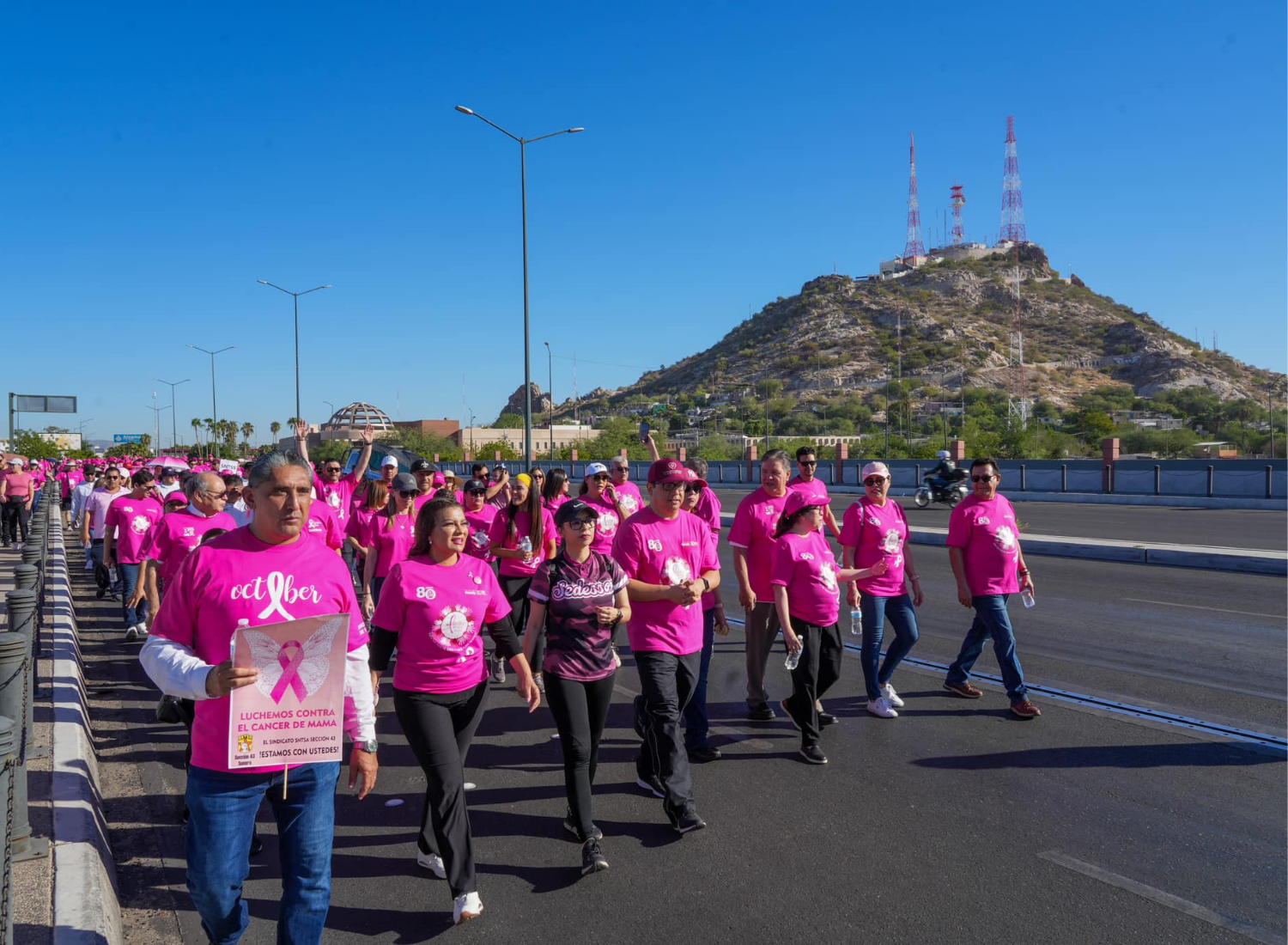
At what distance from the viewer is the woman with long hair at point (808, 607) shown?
554cm

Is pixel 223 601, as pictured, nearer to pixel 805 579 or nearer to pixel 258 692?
pixel 258 692

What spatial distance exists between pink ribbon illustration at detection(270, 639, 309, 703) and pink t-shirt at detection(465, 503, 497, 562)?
409 cm

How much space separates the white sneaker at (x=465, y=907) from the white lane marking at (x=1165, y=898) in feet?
8.60

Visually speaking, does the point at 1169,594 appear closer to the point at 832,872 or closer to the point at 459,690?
the point at 832,872

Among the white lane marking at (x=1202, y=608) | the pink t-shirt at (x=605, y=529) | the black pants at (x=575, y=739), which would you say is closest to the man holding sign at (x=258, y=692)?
the black pants at (x=575, y=739)

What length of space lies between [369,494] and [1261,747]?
7017mm

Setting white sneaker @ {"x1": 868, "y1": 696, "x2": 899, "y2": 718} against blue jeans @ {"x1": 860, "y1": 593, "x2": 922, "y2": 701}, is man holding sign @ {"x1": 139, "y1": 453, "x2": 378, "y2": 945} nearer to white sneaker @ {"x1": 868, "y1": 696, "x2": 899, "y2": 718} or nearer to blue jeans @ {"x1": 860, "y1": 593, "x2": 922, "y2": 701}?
blue jeans @ {"x1": 860, "y1": 593, "x2": 922, "y2": 701}

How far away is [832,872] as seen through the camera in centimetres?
409

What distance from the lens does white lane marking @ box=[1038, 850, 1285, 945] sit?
352 centimetres

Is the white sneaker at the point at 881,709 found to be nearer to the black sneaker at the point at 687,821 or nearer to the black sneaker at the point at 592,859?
the black sneaker at the point at 687,821

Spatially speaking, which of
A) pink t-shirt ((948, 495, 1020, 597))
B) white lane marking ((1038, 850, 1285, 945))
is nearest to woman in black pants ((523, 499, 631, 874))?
white lane marking ((1038, 850, 1285, 945))

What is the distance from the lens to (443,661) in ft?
12.8

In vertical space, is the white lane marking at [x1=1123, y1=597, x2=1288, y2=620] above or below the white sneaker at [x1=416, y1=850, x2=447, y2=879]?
above

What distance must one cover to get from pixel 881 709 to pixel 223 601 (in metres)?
4.96
